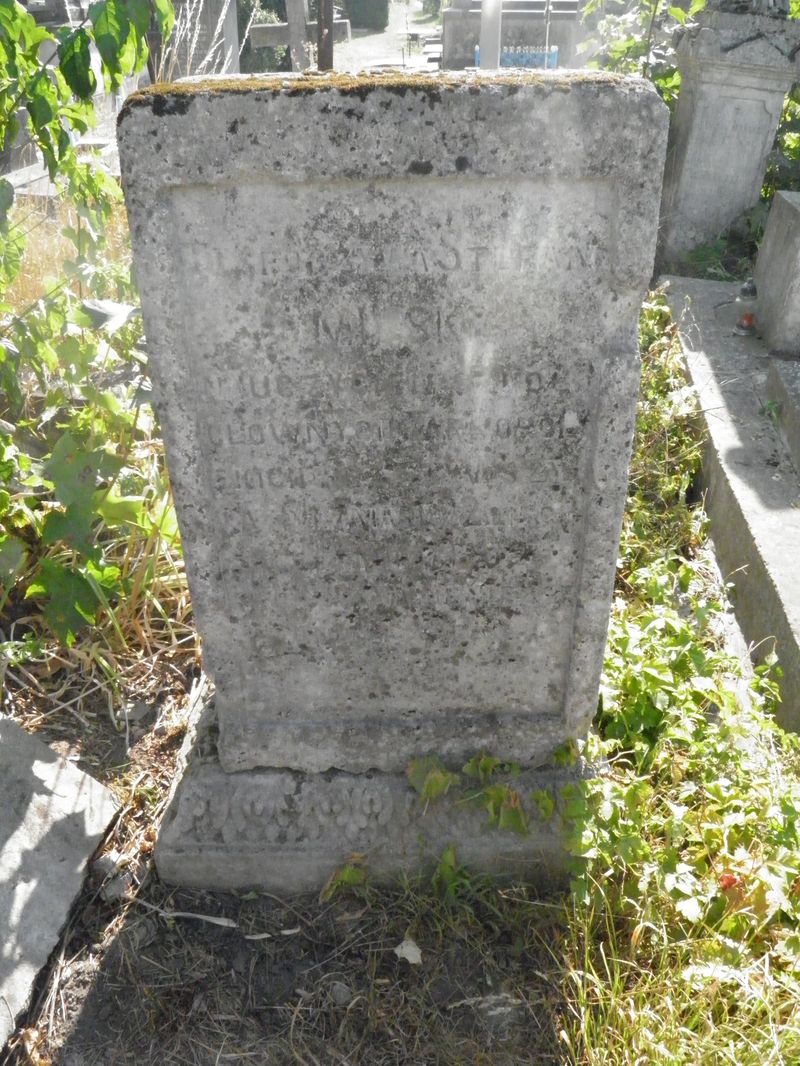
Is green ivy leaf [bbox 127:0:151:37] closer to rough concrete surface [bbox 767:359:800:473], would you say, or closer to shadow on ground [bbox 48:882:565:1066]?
shadow on ground [bbox 48:882:565:1066]

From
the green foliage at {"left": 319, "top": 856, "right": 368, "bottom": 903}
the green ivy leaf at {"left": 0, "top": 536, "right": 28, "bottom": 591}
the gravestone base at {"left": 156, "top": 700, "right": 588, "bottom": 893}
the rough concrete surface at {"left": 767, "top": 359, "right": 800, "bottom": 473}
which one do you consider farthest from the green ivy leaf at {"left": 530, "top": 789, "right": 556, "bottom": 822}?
the rough concrete surface at {"left": 767, "top": 359, "right": 800, "bottom": 473}

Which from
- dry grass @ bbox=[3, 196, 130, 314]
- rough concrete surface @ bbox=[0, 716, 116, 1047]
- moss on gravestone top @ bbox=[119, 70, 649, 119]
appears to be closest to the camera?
moss on gravestone top @ bbox=[119, 70, 649, 119]

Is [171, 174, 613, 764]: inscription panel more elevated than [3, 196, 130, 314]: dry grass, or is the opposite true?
[171, 174, 613, 764]: inscription panel

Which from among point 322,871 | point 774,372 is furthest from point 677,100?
point 322,871

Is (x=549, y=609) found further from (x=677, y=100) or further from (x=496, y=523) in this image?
(x=677, y=100)

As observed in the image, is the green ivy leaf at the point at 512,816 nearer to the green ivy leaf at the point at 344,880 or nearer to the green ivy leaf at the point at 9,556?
the green ivy leaf at the point at 344,880

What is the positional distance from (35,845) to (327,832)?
2.23ft

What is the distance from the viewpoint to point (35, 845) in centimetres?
207

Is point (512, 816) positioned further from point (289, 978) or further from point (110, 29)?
point (110, 29)

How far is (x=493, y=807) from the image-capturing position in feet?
6.83

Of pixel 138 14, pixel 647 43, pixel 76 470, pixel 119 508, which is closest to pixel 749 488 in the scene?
pixel 119 508

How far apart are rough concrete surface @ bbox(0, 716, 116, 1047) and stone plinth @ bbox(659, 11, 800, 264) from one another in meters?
4.72

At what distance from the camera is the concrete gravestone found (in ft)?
4.91

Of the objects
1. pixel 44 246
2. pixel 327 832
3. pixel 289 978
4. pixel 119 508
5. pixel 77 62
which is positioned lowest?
pixel 289 978
